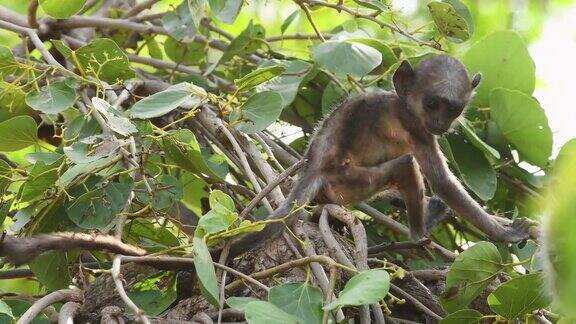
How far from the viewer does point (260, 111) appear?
9.35ft

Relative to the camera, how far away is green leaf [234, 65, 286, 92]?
107 inches

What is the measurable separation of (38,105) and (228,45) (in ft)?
4.06

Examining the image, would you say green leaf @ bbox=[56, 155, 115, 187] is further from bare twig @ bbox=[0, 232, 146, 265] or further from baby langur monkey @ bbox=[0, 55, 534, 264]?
baby langur monkey @ bbox=[0, 55, 534, 264]

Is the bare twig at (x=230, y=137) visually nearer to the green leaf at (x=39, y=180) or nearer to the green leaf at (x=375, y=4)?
the green leaf at (x=39, y=180)

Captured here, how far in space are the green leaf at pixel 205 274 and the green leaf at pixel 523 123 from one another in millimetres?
2024

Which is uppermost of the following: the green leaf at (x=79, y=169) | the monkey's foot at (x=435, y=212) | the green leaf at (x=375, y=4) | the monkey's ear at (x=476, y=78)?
the green leaf at (x=375, y=4)

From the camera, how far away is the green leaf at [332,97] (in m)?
3.87

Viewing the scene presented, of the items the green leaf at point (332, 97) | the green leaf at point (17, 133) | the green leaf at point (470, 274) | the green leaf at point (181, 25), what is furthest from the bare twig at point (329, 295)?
the green leaf at point (181, 25)

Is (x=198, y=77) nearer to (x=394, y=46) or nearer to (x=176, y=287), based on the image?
(x=394, y=46)

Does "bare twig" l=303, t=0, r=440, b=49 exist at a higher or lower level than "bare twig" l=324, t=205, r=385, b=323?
higher

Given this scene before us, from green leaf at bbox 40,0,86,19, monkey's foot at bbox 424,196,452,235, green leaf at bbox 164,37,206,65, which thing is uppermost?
green leaf at bbox 40,0,86,19

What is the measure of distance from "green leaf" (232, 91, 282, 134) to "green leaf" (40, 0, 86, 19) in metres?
0.80

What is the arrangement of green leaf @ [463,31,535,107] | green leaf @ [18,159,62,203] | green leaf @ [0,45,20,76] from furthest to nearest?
1. green leaf @ [463,31,535,107]
2. green leaf @ [0,45,20,76]
3. green leaf @ [18,159,62,203]

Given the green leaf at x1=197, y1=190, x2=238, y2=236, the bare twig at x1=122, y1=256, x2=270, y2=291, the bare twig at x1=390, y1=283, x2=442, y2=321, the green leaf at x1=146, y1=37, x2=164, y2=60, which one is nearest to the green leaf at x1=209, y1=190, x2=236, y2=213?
the green leaf at x1=197, y1=190, x2=238, y2=236
